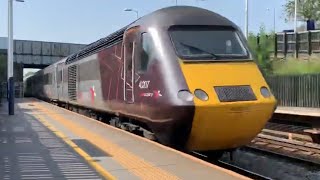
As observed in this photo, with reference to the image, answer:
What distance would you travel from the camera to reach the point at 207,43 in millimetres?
10711

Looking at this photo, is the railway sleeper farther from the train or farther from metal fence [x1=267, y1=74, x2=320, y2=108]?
the train

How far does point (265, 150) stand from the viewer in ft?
46.7

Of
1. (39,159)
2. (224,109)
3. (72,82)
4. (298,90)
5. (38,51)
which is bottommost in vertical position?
(39,159)

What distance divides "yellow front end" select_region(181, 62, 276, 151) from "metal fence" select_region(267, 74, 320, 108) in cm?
1087

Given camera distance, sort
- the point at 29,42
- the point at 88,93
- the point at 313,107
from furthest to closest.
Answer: the point at 29,42 → the point at 313,107 → the point at 88,93

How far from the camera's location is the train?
972 cm

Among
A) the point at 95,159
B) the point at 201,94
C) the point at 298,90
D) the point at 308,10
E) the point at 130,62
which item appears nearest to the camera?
the point at 95,159

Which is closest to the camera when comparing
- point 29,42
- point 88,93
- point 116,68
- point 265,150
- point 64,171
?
point 64,171

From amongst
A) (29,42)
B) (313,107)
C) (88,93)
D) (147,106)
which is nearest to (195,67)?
(147,106)

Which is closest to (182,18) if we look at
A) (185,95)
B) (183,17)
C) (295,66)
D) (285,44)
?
(183,17)

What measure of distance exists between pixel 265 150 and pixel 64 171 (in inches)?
284

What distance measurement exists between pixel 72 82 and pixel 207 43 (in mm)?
13833

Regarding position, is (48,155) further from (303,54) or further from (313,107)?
(303,54)

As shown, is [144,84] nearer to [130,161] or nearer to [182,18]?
[182,18]
